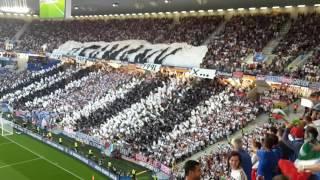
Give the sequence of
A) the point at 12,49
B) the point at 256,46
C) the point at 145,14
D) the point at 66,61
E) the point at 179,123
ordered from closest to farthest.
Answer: the point at 179,123
the point at 256,46
the point at 145,14
the point at 66,61
the point at 12,49

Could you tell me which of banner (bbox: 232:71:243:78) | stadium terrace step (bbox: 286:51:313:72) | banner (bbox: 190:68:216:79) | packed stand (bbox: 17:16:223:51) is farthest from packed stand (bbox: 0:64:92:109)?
stadium terrace step (bbox: 286:51:313:72)

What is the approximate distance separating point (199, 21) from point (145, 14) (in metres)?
8.47

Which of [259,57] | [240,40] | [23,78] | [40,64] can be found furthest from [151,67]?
[40,64]

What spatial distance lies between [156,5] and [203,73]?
10.8m

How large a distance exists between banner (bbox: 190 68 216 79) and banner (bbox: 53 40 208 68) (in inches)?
28.9

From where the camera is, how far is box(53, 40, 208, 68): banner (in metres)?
34.1

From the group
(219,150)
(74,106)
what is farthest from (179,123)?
(74,106)

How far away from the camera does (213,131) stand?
81.1 feet

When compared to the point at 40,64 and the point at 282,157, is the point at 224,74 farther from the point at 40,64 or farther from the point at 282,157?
the point at 40,64

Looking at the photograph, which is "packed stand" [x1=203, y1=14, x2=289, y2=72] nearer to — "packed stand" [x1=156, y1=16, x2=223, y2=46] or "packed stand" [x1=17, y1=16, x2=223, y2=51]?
"packed stand" [x1=156, y1=16, x2=223, y2=46]

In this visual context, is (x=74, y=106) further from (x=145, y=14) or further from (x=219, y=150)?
(x=219, y=150)

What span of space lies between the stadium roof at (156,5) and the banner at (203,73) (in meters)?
6.27

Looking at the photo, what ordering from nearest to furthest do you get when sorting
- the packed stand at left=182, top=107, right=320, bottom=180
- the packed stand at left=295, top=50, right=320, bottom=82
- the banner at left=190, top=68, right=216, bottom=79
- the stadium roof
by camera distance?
the packed stand at left=182, top=107, right=320, bottom=180, the packed stand at left=295, top=50, right=320, bottom=82, the banner at left=190, top=68, right=216, bottom=79, the stadium roof

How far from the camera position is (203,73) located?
30875 millimetres
